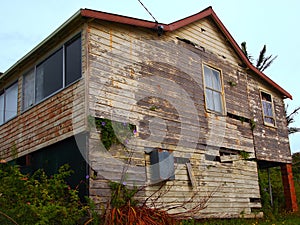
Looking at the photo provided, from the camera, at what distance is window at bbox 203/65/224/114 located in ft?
44.8

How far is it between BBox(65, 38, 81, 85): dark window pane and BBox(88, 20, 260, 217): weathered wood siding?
568 mm

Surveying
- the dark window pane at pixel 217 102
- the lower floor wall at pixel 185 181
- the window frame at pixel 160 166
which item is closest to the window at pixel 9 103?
the lower floor wall at pixel 185 181

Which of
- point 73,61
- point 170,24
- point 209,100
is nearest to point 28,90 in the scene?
point 73,61

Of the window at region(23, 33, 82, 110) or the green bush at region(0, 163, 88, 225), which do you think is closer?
the green bush at region(0, 163, 88, 225)

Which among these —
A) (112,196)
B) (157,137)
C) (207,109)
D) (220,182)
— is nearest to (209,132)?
(207,109)

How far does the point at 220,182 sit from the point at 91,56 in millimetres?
5774

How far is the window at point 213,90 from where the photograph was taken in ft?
44.8

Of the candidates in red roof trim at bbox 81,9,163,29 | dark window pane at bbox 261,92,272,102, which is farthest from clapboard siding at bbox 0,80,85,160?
dark window pane at bbox 261,92,272,102

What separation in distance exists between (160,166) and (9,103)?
20.7 feet

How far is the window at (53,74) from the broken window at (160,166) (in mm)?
2890

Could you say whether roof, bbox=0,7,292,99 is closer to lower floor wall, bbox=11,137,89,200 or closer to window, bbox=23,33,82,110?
window, bbox=23,33,82,110

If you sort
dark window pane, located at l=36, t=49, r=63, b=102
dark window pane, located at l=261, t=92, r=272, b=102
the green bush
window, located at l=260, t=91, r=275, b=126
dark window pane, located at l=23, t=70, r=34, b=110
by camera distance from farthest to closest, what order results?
dark window pane, located at l=261, t=92, r=272, b=102, window, located at l=260, t=91, r=275, b=126, dark window pane, located at l=23, t=70, r=34, b=110, dark window pane, located at l=36, t=49, r=63, b=102, the green bush

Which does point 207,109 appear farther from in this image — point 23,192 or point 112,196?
point 23,192

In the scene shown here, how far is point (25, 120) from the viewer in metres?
12.4
